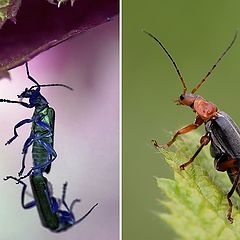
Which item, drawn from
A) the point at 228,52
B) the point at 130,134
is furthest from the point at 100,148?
the point at 228,52

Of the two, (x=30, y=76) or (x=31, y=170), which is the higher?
(x=30, y=76)

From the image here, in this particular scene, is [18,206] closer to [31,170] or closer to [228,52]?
[31,170]

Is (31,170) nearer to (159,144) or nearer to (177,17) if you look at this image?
(159,144)

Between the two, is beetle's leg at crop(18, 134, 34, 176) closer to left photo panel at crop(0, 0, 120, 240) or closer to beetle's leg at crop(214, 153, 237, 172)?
left photo panel at crop(0, 0, 120, 240)

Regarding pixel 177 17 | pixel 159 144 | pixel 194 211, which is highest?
pixel 177 17

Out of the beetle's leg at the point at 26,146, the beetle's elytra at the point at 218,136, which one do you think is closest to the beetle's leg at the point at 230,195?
the beetle's elytra at the point at 218,136

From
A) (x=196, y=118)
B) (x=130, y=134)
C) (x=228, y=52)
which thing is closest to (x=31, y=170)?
(x=130, y=134)

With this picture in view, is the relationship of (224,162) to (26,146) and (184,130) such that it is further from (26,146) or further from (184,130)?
(26,146)

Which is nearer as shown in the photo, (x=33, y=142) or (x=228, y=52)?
(x=33, y=142)
